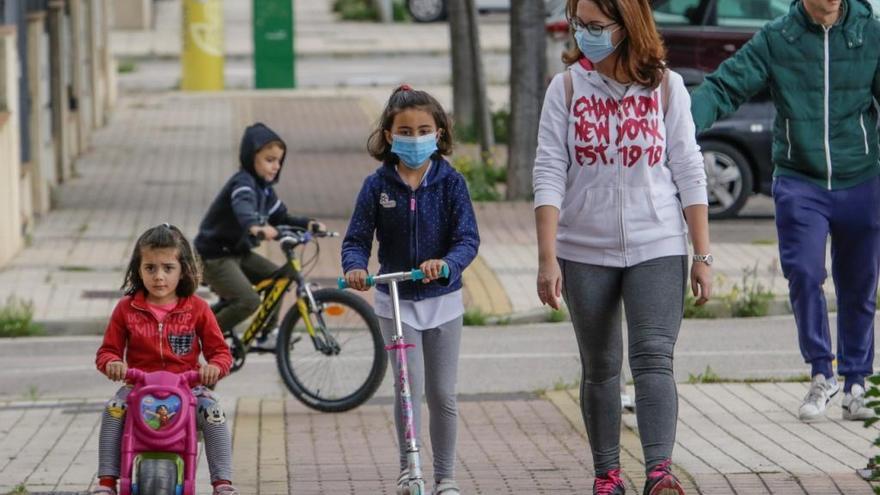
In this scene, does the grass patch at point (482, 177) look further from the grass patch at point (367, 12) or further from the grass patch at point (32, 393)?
the grass patch at point (367, 12)

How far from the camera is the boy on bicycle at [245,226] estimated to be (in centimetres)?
948

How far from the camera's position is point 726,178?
1667 cm

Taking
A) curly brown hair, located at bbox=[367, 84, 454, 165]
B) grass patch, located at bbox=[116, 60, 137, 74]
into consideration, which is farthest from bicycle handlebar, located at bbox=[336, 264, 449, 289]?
grass patch, located at bbox=[116, 60, 137, 74]

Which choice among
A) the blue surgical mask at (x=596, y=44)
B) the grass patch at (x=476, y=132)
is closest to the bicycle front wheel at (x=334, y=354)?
the blue surgical mask at (x=596, y=44)

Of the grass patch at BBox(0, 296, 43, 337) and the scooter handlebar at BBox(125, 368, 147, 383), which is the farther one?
the grass patch at BBox(0, 296, 43, 337)

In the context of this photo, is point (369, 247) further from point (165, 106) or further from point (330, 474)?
point (165, 106)

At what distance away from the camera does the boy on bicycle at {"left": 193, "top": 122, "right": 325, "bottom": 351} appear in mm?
9484

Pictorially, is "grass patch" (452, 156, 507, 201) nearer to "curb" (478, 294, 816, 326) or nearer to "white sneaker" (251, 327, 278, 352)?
"curb" (478, 294, 816, 326)

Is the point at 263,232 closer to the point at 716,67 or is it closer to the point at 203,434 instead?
the point at 203,434

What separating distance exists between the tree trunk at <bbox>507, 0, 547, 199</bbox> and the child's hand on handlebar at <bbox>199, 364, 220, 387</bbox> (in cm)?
1195

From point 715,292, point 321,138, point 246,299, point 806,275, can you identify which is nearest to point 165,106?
point 321,138

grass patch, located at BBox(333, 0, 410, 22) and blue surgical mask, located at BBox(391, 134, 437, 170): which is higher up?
blue surgical mask, located at BBox(391, 134, 437, 170)

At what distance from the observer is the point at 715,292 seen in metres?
13.4

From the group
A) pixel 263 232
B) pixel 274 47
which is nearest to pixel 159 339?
pixel 263 232
